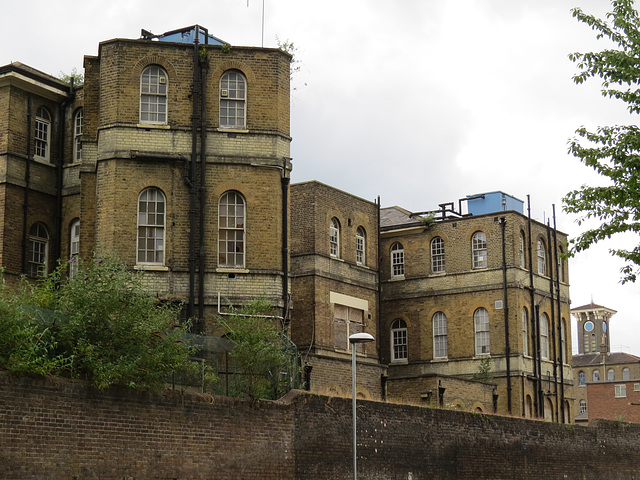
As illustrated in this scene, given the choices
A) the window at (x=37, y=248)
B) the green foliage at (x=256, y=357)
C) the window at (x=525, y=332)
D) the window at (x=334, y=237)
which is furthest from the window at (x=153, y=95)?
the window at (x=525, y=332)

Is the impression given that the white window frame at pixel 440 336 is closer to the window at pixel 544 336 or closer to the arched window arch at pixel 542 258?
the window at pixel 544 336

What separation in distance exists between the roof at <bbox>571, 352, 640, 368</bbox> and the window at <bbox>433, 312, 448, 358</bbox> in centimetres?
7033

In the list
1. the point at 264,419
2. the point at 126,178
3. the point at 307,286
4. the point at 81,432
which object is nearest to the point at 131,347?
the point at 81,432

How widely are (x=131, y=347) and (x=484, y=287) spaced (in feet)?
89.0

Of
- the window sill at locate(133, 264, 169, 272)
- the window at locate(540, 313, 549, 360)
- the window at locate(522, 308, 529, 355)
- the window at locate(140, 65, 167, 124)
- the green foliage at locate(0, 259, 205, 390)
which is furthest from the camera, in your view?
the window at locate(540, 313, 549, 360)

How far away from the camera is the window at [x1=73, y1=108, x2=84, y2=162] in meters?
35.1

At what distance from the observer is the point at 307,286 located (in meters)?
40.3

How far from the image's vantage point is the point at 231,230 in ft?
102

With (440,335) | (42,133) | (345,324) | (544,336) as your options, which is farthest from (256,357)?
(544,336)

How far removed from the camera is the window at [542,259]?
155ft

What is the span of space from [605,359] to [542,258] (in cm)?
7142

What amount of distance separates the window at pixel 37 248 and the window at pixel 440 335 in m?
19.8

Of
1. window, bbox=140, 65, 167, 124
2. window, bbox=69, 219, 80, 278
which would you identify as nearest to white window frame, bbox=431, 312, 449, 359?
window, bbox=69, 219, 80, 278

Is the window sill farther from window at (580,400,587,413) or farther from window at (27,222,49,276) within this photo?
window at (580,400,587,413)
